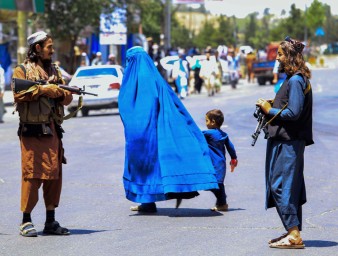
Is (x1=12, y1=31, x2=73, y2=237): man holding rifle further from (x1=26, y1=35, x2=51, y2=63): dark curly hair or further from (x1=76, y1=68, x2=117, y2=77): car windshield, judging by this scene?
(x1=76, y1=68, x2=117, y2=77): car windshield

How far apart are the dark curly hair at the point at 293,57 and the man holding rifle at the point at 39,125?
2000 millimetres

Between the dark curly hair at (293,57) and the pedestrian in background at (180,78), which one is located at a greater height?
the dark curly hair at (293,57)

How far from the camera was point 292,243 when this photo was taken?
342 inches

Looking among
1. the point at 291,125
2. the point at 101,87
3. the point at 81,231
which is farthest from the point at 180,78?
the point at 291,125

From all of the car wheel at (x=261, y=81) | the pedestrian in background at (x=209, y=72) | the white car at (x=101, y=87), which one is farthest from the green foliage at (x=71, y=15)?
the white car at (x=101, y=87)

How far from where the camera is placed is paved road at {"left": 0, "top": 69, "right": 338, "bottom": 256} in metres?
8.89

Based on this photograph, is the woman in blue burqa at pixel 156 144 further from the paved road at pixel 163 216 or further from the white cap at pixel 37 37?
the white cap at pixel 37 37

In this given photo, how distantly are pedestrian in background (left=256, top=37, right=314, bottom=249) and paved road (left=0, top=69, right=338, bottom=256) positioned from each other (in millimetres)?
328

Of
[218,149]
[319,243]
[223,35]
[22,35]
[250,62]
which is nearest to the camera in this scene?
[319,243]

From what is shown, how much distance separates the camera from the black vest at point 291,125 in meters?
8.60

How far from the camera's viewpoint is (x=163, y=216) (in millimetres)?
10883

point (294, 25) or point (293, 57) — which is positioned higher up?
point (293, 57)

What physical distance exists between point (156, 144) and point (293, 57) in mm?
2735

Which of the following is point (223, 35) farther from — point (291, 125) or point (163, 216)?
point (291, 125)
